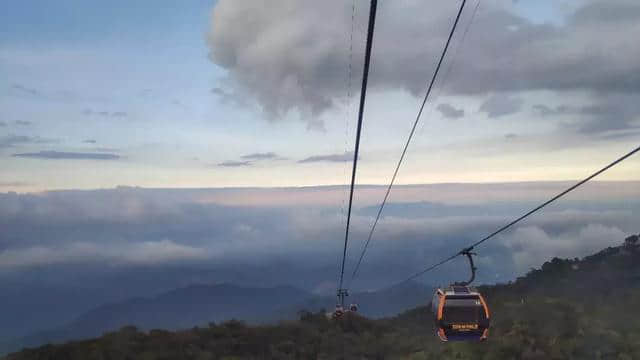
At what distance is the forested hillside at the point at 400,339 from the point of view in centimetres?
7262

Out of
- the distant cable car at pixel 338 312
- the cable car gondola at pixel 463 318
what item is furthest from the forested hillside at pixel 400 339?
the cable car gondola at pixel 463 318

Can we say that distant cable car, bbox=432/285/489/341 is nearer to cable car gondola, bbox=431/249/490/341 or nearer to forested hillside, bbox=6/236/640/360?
cable car gondola, bbox=431/249/490/341

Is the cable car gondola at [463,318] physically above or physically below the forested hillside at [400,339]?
above

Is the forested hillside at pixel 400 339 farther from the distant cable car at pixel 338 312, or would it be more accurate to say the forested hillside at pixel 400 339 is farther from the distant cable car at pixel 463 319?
the distant cable car at pixel 463 319

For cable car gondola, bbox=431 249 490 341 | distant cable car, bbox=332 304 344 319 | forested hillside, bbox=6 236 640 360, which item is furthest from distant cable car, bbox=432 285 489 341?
forested hillside, bbox=6 236 640 360

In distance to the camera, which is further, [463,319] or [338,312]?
[338,312]

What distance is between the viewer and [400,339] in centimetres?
9194

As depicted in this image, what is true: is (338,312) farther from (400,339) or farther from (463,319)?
(400,339)

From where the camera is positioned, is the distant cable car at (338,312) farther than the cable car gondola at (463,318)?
Yes

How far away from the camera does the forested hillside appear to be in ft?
238

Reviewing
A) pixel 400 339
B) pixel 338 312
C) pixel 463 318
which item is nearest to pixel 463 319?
pixel 463 318

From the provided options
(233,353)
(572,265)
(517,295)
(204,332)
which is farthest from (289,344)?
(572,265)

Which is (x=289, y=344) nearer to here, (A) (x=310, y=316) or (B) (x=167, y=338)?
(B) (x=167, y=338)

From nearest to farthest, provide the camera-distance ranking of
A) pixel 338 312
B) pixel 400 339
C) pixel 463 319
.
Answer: pixel 463 319, pixel 338 312, pixel 400 339
